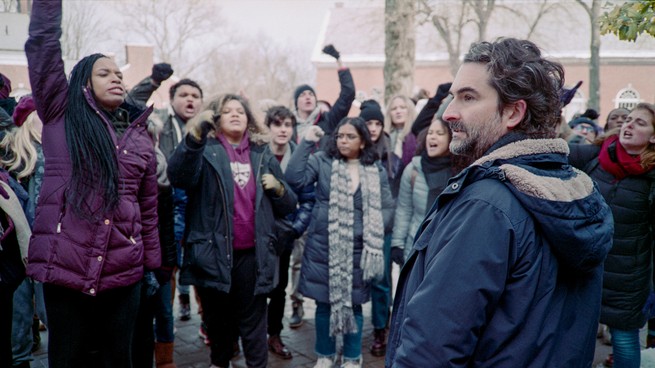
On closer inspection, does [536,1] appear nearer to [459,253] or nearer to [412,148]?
[412,148]

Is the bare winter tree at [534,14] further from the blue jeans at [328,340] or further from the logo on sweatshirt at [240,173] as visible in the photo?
the logo on sweatshirt at [240,173]

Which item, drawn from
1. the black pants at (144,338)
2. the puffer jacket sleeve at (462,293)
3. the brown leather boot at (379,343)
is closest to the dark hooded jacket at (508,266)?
the puffer jacket sleeve at (462,293)

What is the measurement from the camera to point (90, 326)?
2.76 metres

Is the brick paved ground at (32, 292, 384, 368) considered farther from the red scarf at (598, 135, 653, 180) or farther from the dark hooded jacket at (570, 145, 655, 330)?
the red scarf at (598, 135, 653, 180)

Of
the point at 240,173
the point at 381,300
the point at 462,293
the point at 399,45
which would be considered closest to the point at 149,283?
the point at 240,173

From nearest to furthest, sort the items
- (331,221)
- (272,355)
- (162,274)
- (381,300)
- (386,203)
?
1. (162,274)
2. (331,221)
3. (386,203)
4. (272,355)
5. (381,300)

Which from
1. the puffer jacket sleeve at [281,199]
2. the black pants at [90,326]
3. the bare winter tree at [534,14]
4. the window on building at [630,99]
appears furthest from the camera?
the bare winter tree at [534,14]

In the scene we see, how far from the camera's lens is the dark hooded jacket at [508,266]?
1.38m

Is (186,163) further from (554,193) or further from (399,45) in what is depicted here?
(399,45)

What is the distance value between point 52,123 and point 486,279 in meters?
2.35

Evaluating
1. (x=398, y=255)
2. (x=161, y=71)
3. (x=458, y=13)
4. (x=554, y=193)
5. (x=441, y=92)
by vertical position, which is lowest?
(x=398, y=255)

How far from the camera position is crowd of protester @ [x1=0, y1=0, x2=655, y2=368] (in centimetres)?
142

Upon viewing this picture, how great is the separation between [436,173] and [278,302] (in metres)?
1.82

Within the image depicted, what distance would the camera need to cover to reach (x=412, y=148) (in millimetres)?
5523
